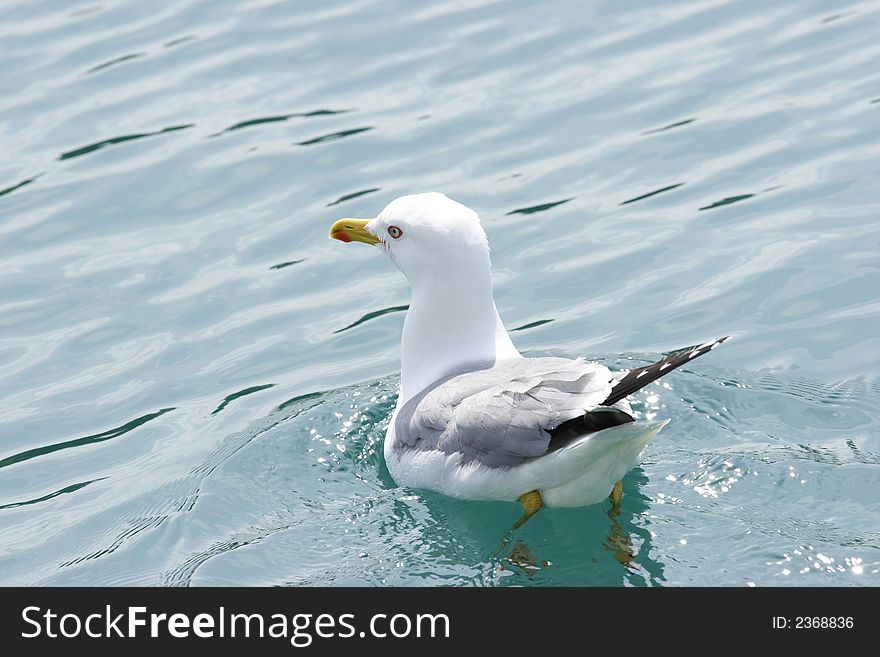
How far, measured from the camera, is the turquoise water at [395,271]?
6129 millimetres

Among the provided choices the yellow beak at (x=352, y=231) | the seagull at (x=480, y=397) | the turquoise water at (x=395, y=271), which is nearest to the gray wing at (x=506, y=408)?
the seagull at (x=480, y=397)

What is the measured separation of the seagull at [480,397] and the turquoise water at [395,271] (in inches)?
8.1

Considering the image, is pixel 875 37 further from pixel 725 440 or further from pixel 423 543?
pixel 423 543

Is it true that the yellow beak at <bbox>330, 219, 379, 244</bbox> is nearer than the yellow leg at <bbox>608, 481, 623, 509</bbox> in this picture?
No

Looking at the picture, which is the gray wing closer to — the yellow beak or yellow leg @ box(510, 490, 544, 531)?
yellow leg @ box(510, 490, 544, 531)

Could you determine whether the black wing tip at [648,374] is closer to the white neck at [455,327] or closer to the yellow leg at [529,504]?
the yellow leg at [529,504]

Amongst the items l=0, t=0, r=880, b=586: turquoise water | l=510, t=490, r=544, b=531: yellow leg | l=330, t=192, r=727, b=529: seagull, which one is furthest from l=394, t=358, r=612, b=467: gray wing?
l=0, t=0, r=880, b=586: turquoise water

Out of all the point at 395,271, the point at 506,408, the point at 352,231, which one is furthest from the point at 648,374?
the point at 395,271

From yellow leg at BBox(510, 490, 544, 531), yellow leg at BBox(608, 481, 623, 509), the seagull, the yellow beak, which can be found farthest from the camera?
the yellow beak

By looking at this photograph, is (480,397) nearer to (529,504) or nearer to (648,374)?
(529,504)

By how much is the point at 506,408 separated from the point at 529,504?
1.69ft

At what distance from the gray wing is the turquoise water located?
1.21 ft

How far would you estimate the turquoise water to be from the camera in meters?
6.13
